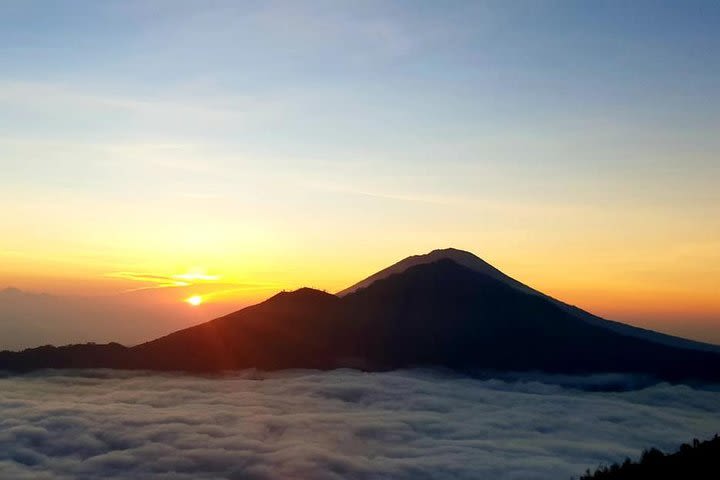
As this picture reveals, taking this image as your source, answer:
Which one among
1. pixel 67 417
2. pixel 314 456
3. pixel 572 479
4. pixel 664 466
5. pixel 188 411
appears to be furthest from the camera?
pixel 188 411

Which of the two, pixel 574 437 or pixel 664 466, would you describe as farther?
pixel 574 437

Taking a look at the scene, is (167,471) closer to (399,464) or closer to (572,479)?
(399,464)

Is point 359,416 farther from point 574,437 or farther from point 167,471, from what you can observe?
point 167,471

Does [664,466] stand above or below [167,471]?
above

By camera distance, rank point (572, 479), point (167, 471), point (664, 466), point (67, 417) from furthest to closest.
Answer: point (67, 417), point (167, 471), point (572, 479), point (664, 466)

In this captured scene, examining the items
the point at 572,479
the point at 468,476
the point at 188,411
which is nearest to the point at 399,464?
the point at 468,476

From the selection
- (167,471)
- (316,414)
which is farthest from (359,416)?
(167,471)
